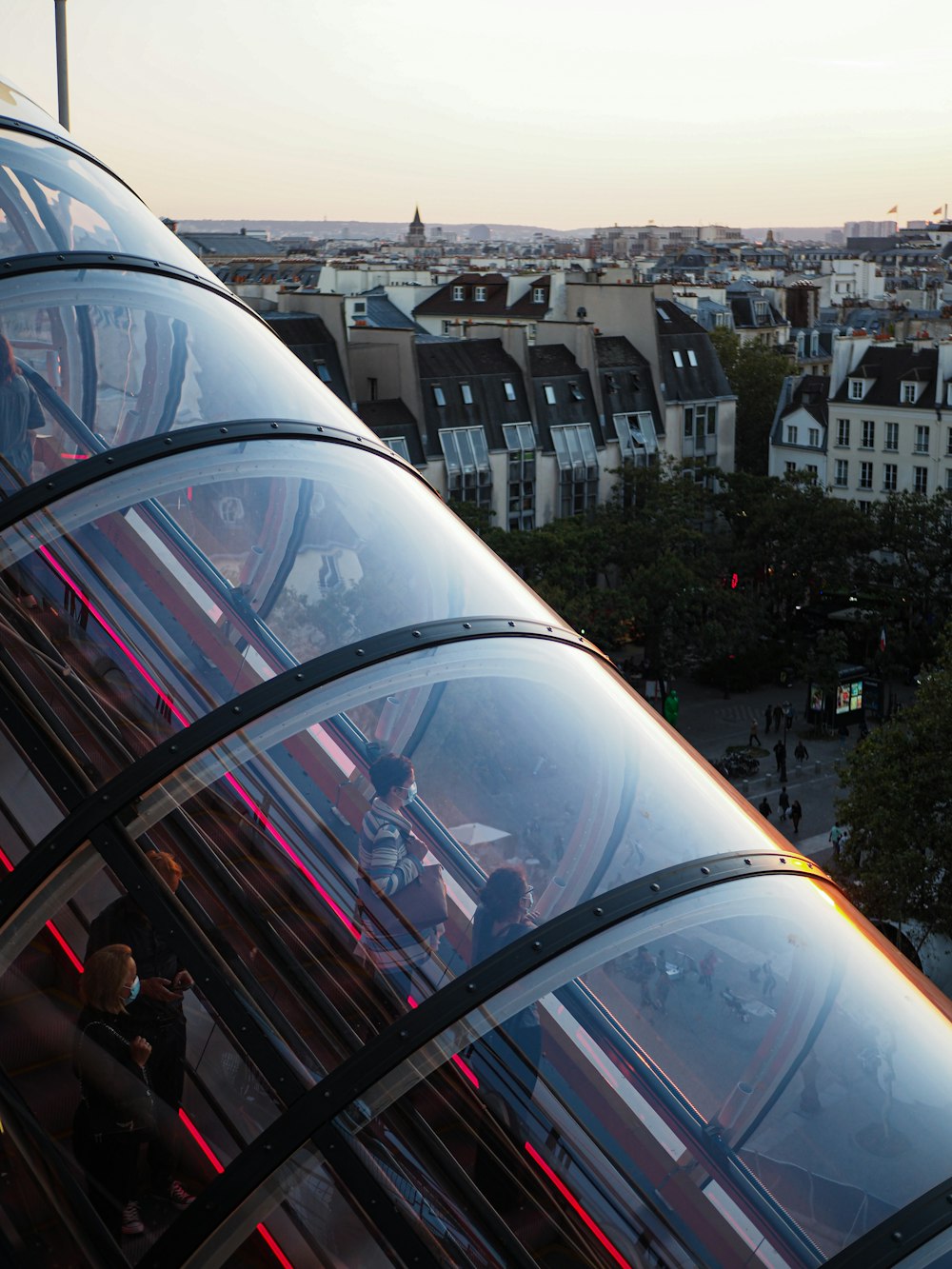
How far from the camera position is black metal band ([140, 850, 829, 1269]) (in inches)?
151

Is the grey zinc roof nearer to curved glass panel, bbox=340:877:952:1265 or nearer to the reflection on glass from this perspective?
curved glass panel, bbox=340:877:952:1265

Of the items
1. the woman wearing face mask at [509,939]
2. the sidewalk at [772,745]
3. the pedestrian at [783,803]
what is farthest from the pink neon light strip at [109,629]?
the pedestrian at [783,803]

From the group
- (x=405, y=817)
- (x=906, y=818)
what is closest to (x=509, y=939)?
(x=405, y=817)

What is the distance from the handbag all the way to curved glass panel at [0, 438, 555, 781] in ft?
2.82

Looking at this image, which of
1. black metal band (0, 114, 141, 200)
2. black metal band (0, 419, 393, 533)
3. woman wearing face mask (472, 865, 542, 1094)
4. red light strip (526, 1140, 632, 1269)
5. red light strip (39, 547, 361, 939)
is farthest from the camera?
black metal band (0, 114, 141, 200)

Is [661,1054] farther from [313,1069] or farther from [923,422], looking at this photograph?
[923,422]

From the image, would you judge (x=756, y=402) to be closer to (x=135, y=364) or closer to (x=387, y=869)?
(x=135, y=364)

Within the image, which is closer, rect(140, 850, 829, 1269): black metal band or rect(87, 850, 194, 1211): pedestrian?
rect(140, 850, 829, 1269): black metal band

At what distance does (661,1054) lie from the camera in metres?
3.98

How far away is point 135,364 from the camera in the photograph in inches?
245

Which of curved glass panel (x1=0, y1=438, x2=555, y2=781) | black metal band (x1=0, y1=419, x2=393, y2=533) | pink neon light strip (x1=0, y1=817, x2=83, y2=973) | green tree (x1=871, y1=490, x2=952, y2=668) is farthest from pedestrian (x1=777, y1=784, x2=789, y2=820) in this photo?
pink neon light strip (x1=0, y1=817, x2=83, y2=973)

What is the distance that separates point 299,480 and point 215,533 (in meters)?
0.42

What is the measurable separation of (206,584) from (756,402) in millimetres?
69230

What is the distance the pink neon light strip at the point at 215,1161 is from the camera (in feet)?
12.5
